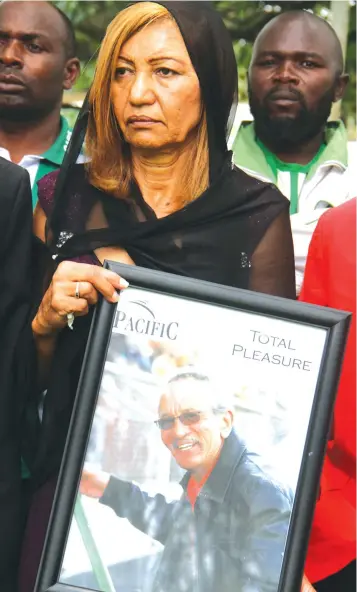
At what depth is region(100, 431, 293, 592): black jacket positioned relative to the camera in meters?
2.15

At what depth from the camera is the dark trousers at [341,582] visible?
243 centimetres

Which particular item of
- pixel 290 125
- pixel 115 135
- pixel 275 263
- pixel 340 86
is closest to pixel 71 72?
pixel 290 125

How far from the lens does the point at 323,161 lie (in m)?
3.69

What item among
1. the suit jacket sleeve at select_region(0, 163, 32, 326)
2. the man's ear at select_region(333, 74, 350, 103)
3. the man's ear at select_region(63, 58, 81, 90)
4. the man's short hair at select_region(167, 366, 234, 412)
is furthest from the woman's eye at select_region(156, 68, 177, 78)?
the man's ear at select_region(333, 74, 350, 103)

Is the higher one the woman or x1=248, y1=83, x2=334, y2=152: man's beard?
x1=248, y1=83, x2=334, y2=152: man's beard

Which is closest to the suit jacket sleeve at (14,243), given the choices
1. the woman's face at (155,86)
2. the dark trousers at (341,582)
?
the woman's face at (155,86)

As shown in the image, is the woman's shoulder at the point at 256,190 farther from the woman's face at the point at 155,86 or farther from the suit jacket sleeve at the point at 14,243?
the suit jacket sleeve at the point at 14,243

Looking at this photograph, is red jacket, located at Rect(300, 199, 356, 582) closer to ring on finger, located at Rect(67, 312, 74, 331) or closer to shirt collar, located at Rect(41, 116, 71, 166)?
ring on finger, located at Rect(67, 312, 74, 331)

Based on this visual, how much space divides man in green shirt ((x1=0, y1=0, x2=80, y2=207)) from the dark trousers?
1.73 metres

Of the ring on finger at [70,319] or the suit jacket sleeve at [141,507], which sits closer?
the suit jacket sleeve at [141,507]

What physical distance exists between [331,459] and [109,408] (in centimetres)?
54

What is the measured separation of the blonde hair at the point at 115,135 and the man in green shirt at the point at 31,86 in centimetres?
102

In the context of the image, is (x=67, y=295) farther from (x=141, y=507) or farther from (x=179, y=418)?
(x=141, y=507)

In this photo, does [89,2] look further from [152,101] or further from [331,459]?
[331,459]
